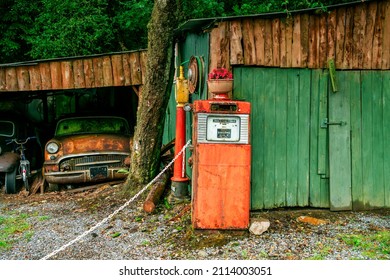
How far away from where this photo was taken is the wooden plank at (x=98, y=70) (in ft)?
34.9

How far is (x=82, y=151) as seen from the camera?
962 cm

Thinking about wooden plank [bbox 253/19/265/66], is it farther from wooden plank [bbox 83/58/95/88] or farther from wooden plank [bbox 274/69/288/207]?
wooden plank [bbox 83/58/95/88]

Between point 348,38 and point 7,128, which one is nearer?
point 348,38

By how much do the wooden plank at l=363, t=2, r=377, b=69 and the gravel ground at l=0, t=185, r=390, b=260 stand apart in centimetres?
243

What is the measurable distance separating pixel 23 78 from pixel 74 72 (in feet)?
3.99

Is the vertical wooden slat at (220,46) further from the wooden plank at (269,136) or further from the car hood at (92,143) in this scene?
the car hood at (92,143)

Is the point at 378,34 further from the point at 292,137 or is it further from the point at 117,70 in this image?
the point at 117,70

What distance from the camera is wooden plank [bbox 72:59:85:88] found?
1059cm

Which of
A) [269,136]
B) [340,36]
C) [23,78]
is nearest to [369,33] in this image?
[340,36]

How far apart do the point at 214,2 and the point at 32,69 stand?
546cm

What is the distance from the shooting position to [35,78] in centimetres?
1064

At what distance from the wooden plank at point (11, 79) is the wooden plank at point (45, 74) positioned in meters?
0.62

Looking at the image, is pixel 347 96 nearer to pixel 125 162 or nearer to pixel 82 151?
pixel 125 162

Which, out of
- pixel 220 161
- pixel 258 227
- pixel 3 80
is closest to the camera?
pixel 220 161
